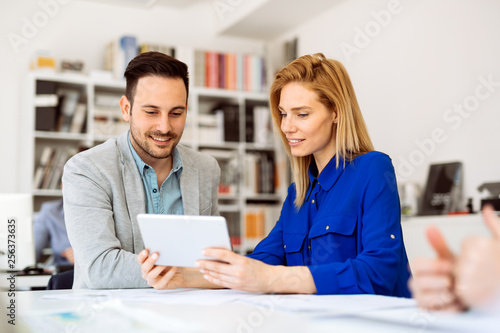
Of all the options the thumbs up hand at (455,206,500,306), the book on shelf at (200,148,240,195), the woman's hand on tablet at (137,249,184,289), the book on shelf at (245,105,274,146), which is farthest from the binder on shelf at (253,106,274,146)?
the thumbs up hand at (455,206,500,306)

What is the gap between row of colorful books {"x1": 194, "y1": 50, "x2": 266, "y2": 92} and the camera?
496 centimetres

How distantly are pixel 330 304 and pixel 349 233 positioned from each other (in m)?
0.53

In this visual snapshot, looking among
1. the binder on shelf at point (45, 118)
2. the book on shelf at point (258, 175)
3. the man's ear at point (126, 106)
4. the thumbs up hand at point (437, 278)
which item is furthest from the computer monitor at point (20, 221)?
the book on shelf at point (258, 175)

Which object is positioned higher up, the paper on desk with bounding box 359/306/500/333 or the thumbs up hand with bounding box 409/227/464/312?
the thumbs up hand with bounding box 409/227/464/312

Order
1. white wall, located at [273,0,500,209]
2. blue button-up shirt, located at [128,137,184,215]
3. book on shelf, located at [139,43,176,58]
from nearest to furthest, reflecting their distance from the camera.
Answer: blue button-up shirt, located at [128,137,184,215], white wall, located at [273,0,500,209], book on shelf, located at [139,43,176,58]

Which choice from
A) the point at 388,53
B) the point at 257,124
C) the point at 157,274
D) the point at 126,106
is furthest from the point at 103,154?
the point at 257,124

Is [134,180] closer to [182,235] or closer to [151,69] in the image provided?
[151,69]

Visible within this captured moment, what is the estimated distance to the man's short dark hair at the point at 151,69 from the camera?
6.13 ft

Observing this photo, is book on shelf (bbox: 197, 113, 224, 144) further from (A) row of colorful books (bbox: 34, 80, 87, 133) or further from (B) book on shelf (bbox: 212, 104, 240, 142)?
(A) row of colorful books (bbox: 34, 80, 87, 133)

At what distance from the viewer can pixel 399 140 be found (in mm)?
3988

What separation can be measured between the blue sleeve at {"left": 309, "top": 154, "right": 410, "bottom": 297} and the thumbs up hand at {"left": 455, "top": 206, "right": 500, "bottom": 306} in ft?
1.92

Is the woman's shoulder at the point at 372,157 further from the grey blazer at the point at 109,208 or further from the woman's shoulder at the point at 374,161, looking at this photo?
the grey blazer at the point at 109,208

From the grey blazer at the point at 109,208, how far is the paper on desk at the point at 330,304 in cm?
54

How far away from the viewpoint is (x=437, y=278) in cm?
70
